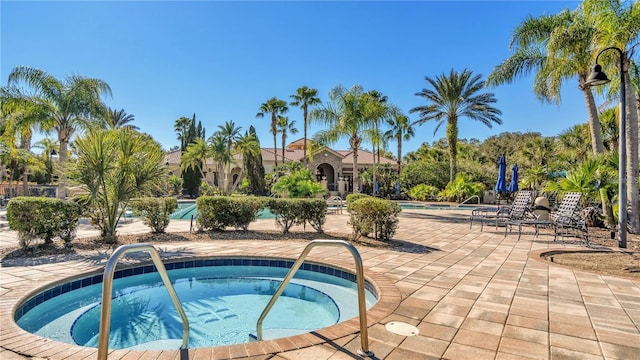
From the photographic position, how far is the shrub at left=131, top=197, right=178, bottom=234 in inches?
363

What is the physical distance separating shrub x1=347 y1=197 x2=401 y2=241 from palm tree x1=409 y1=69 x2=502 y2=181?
64.1 feet

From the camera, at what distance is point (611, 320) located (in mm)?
3643

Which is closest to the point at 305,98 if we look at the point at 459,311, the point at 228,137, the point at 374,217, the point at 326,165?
the point at 228,137

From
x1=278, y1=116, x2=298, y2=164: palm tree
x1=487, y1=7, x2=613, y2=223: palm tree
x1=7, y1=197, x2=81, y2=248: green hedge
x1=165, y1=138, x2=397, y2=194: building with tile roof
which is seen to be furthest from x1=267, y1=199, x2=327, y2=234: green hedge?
x1=165, y1=138, x2=397, y2=194: building with tile roof

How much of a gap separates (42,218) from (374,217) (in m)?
7.29

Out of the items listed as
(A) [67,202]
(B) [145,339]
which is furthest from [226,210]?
(B) [145,339]

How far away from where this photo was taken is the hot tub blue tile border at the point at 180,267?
4.48 m

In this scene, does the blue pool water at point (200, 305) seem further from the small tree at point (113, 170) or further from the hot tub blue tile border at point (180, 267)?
the small tree at point (113, 170)

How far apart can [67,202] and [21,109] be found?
10.5 metres

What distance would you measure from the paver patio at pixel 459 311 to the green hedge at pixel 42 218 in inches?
55.4

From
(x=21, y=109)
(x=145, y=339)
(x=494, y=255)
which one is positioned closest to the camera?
(x=145, y=339)

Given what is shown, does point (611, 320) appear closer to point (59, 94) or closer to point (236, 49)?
point (236, 49)

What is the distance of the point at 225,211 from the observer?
9820 millimetres

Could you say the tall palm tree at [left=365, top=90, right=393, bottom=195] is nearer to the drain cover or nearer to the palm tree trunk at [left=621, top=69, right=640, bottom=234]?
the palm tree trunk at [left=621, top=69, right=640, bottom=234]
